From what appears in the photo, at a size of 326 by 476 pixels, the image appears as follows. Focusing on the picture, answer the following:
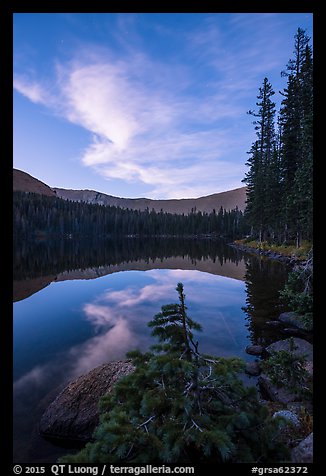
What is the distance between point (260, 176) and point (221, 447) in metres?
51.7

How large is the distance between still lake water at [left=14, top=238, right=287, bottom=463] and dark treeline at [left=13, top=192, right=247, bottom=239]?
8676 cm

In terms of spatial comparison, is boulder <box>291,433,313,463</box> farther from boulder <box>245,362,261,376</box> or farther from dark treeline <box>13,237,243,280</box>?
dark treeline <box>13,237,243,280</box>

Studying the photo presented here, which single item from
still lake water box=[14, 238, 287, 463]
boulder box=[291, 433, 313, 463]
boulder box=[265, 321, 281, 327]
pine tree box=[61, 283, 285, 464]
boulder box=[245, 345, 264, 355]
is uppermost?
pine tree box=[61, 283, 285, 464]

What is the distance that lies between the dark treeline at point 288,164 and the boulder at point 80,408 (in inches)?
763

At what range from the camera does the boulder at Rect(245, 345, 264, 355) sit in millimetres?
10658

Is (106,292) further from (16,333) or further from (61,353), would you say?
(61,353)

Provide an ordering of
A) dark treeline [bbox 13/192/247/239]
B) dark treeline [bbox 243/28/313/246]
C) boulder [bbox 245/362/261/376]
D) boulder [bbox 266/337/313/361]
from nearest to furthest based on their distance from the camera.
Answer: boulder [bbox 245/362/261/376] < boulder [bbox 266/337/313/361] < dark treeline [bbox 243/28/313/246] < dark treeline [bbox 13/192/247/239]

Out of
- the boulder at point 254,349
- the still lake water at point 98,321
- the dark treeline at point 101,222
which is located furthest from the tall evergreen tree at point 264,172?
the dark treeline at point 101,222

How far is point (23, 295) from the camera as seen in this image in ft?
74.8

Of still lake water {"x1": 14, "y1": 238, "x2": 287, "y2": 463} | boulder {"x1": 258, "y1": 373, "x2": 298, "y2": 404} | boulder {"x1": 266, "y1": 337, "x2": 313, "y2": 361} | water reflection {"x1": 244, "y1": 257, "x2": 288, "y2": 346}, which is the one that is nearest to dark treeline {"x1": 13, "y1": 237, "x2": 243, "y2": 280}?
still lake water {"x1": 14, "y1": 238, "x2": 287, "y2": 463}

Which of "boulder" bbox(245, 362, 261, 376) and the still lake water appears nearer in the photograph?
the still lake water

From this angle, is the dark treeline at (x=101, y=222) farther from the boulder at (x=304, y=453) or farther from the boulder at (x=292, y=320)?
the boulder at (x=304, y=453)

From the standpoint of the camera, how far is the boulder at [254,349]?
10.7 meters
